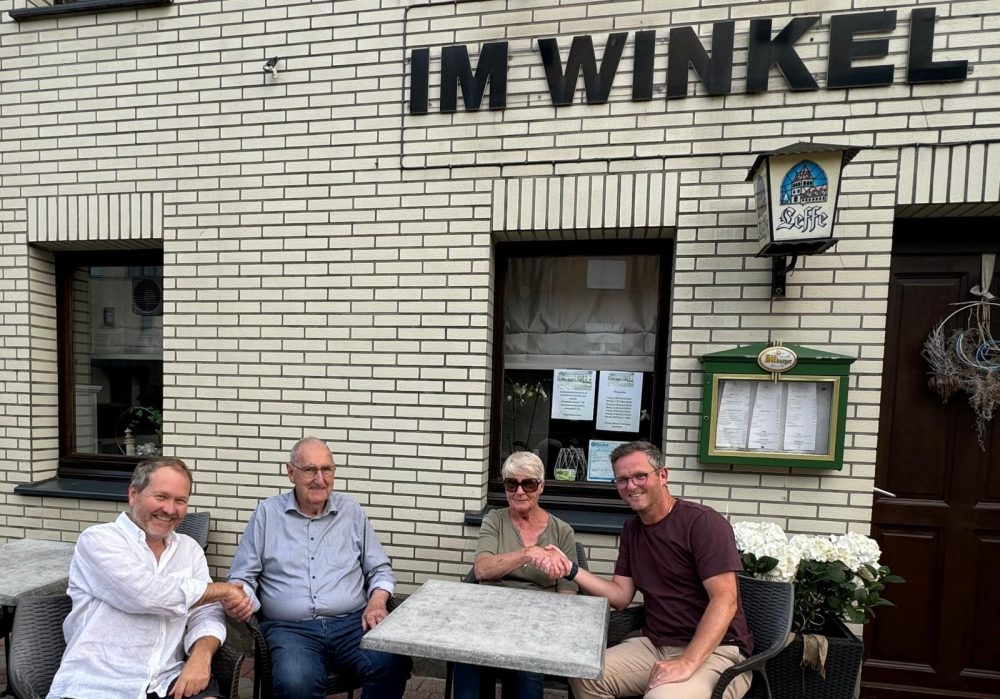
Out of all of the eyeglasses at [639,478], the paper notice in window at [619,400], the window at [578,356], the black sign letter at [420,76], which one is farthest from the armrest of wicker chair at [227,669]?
the black sign letter at [420,76]

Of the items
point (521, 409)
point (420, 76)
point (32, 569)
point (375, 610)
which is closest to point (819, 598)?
point (521, 409)

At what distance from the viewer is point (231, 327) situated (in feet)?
10.3

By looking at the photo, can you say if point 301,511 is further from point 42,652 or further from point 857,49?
point 857,49

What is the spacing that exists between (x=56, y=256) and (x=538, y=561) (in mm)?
3733

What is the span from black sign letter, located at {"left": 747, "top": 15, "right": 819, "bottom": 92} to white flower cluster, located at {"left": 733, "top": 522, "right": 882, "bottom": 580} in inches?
82.3

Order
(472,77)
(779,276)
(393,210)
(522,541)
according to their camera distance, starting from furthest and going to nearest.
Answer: (393,210)
(472,77)
(779,276)
(522,541)

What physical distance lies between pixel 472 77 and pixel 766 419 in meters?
2.32

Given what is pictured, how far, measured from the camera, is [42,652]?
196cm

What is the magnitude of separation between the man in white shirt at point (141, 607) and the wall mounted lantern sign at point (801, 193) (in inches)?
102

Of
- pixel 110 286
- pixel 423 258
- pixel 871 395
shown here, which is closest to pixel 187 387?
pixel 110 286

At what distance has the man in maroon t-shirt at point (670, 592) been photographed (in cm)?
195

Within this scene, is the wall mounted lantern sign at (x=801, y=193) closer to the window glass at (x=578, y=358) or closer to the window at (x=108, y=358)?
the window glass at (x=578, y=358)

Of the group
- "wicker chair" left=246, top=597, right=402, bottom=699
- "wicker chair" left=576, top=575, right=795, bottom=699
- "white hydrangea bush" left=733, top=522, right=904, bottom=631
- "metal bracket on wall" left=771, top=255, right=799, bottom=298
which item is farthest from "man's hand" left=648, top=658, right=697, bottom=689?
"metal bracket on wall" left=771, top=255, right=799, bottom=298

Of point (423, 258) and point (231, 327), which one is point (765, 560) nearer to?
point (423, 258)
